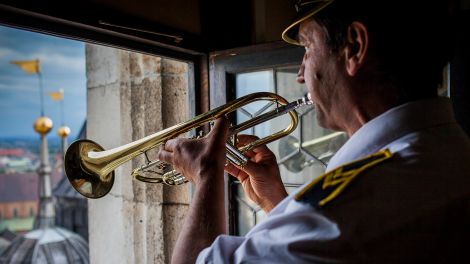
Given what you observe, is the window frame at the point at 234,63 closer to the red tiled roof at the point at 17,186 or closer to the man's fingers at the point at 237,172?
the man's fingers at the point at 237,172

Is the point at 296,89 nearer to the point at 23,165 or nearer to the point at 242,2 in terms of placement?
the point at 242,2

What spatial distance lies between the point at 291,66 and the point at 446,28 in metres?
1.05

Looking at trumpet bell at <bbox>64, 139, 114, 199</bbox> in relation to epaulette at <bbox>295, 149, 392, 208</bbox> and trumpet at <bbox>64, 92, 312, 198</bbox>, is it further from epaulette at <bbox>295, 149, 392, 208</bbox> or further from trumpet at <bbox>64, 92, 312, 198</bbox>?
epaulette at <bbox>295, 149, 392, 208</bbox>

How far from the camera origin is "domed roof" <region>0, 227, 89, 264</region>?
1224cm

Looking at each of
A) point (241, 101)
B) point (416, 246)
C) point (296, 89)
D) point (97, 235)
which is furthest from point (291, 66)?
point (97, 235)

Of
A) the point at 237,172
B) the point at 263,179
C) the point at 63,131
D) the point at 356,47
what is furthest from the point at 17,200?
the point at 356,47

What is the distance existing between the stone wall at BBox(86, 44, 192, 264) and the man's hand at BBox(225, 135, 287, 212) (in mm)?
783

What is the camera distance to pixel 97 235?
2.78m

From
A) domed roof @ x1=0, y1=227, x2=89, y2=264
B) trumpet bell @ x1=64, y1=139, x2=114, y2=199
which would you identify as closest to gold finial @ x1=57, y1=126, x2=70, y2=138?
domed roof @ x1=0, y1=227, x2=89, y2=264

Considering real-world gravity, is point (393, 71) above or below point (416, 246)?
above

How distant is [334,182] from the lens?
712 mm

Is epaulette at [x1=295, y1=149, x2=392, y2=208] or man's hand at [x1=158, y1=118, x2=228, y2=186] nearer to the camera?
epaulette at [x1=295, y1=149, x2=392, y2=208]

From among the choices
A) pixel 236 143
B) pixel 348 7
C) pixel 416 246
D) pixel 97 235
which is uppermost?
pixel 348 7

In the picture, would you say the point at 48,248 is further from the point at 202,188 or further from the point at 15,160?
the point at 202,188
